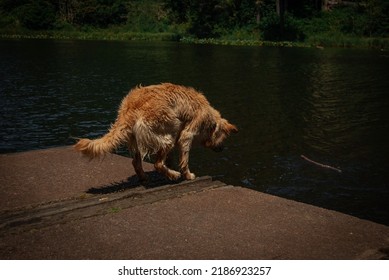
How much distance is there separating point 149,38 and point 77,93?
41.2 meters

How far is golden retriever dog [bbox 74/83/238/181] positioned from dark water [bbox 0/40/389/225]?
2.15 metres

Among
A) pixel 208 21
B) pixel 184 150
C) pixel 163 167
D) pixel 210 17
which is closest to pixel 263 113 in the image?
pixel 184 150

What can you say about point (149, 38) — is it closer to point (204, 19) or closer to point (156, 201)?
point (204, 19)

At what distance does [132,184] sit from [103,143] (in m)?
1.07

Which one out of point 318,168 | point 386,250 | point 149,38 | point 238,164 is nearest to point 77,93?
point 238,164

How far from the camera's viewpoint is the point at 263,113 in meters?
16.0

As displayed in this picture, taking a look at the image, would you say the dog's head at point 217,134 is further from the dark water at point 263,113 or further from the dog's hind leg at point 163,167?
the dark water at point 263,113

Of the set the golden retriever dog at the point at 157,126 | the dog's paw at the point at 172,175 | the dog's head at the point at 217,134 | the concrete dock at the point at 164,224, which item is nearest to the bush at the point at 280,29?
the dog's head at the point at 217,134

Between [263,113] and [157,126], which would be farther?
[263,113]

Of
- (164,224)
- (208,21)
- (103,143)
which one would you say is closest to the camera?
(164,224)

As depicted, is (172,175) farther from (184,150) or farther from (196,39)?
(196,39)

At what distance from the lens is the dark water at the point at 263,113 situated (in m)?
9.36

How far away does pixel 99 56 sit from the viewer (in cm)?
3691

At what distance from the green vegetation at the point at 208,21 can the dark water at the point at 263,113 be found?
69.8 ft
